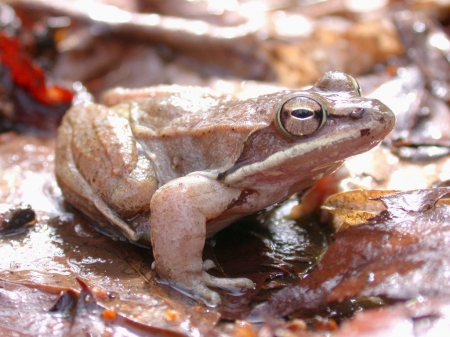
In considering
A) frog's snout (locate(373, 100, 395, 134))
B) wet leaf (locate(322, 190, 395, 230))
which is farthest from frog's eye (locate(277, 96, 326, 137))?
wet leaf (locate(322, 190, 395, 230))

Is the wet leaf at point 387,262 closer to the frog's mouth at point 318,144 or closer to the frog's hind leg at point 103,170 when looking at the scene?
the frog's mouth at point 318,144

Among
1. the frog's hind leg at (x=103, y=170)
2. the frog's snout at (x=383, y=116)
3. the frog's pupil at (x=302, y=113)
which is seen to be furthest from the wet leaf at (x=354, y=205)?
the frog's hind leg at (x=103, y=170)

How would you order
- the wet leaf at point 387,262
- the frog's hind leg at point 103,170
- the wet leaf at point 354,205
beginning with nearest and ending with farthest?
1. the wet leaf at point 387,262
2. the wet leaf at point 354,205
3. the frog's hind leg at point 103,170

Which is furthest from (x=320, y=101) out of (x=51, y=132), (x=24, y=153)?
(x=51, y=132)

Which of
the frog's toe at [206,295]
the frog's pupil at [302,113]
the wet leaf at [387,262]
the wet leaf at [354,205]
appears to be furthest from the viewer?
the wet leaf at [354,205]

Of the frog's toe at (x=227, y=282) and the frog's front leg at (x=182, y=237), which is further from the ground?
the frog's front leg at (x=182, y=237)

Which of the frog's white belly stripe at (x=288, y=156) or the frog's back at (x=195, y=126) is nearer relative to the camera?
the frog's white belly stripe at (x=288, y=156)
